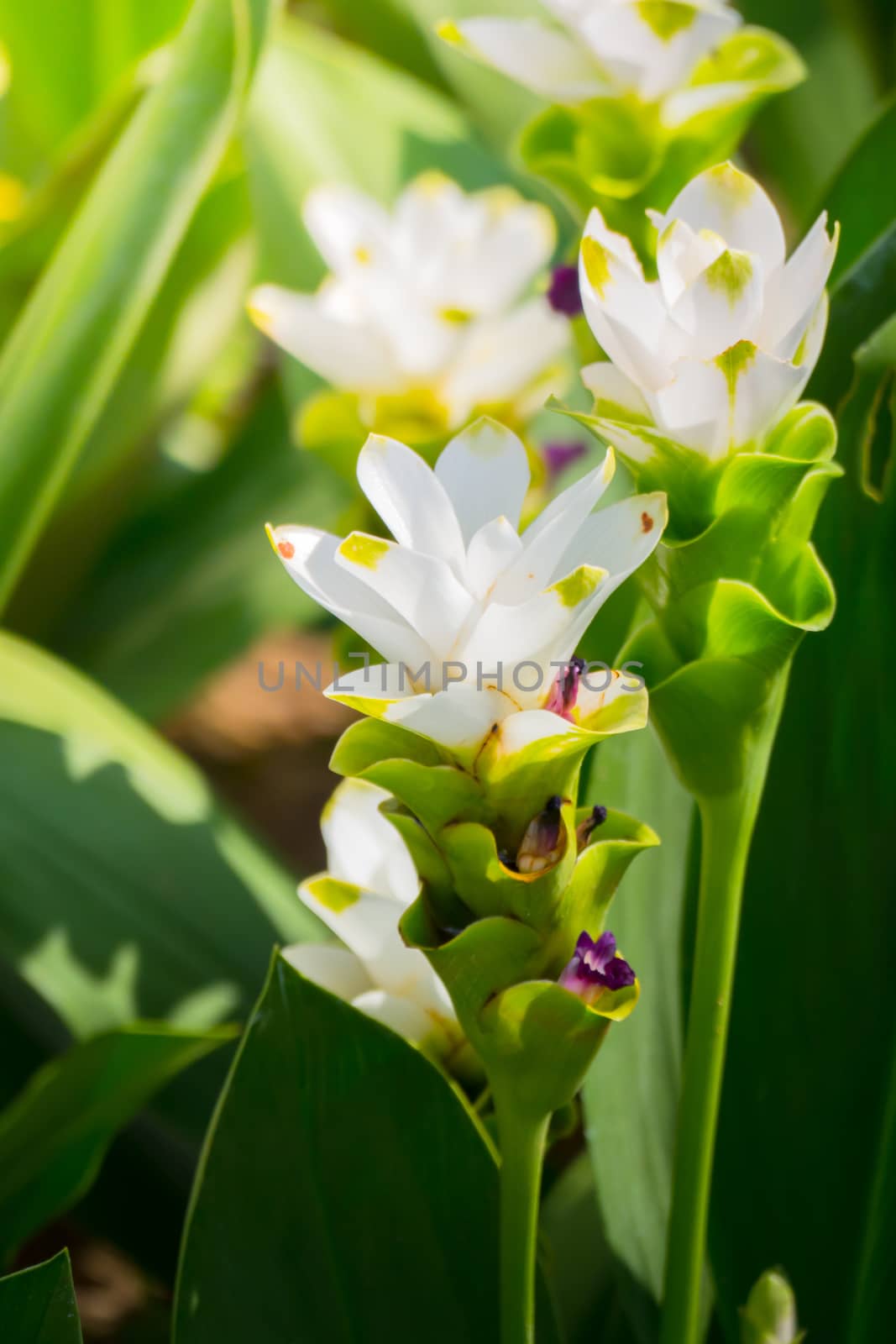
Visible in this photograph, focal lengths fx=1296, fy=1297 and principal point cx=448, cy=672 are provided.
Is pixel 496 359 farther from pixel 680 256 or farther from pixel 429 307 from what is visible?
pixel 680 256

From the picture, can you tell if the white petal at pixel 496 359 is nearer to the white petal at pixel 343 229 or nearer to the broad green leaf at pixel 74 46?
the white petal at pixel 343 229

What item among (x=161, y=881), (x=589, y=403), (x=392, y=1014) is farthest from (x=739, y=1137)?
(x=589, y=403)

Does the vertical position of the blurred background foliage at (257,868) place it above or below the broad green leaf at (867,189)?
below

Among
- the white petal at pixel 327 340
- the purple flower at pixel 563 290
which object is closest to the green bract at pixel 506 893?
the purple flower at pixel 563 290

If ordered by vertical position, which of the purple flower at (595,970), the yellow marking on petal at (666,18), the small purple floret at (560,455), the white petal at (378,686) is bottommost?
the purple flower at (595,970)

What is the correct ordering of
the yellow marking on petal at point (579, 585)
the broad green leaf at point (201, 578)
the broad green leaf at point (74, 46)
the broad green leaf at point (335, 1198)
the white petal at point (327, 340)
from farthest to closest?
the broad green leaf at point (201, 578) → the broad green leaf at point (74, 46) → the white petal at point (327, 340) → the broad green leaf at point (335, 1198) → the yellow marking on petal at point (579, 585)

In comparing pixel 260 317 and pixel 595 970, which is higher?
pixel 260 317

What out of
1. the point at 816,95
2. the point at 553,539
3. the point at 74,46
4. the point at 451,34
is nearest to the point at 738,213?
the point at 553,539

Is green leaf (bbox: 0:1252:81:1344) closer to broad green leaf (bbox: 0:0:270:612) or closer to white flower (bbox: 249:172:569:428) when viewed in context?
broad green leaf (bbox: 0:0:270:612)
